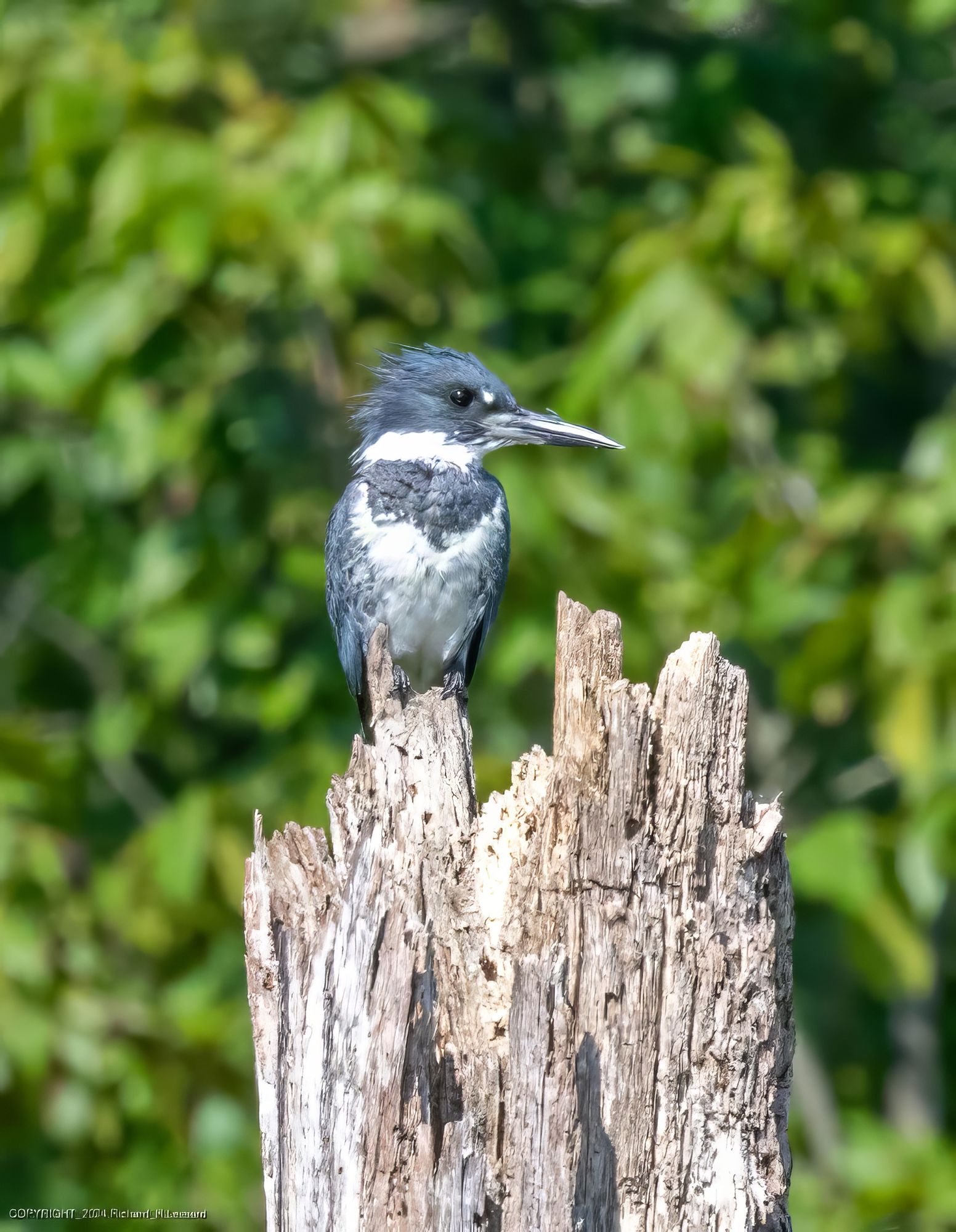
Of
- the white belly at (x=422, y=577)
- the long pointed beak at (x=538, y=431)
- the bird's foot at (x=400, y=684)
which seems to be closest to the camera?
the bird's foot at (x=400, y=684)

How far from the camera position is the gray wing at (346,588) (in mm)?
3537

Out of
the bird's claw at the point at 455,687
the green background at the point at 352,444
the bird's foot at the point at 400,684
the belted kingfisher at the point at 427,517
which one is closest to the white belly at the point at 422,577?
the belted kingfisher at the point at 427,517

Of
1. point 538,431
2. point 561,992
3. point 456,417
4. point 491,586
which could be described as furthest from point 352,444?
point 561,992

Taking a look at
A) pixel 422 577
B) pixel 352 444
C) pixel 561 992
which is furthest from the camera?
pixel 352 444

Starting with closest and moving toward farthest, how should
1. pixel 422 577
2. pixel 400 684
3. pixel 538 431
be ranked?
pixel 400 684
pixel 422 577
pixel 538 431

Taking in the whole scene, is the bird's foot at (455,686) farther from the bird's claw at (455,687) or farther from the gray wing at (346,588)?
the gray wing at (346,588)

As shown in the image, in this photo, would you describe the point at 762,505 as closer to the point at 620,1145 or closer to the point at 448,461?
the point at 448,461

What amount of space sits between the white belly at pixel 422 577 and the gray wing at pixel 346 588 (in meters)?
0.05

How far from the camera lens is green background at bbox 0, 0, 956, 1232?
3.97 metres

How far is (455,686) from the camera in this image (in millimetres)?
3275

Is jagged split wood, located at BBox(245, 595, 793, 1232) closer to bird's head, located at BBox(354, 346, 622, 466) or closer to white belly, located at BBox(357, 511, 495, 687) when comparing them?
white belly, located at BBox(357, 511, 495, 687)

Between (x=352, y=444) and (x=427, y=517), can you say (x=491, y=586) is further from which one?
(x=352, y=444)

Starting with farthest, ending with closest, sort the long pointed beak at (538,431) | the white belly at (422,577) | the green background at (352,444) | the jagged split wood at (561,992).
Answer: the green background at (352,444), the long pointed beak at (538,431), the white belly at (422,577), the jagged split wood at (561,992)

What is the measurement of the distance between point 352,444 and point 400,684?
145cm
